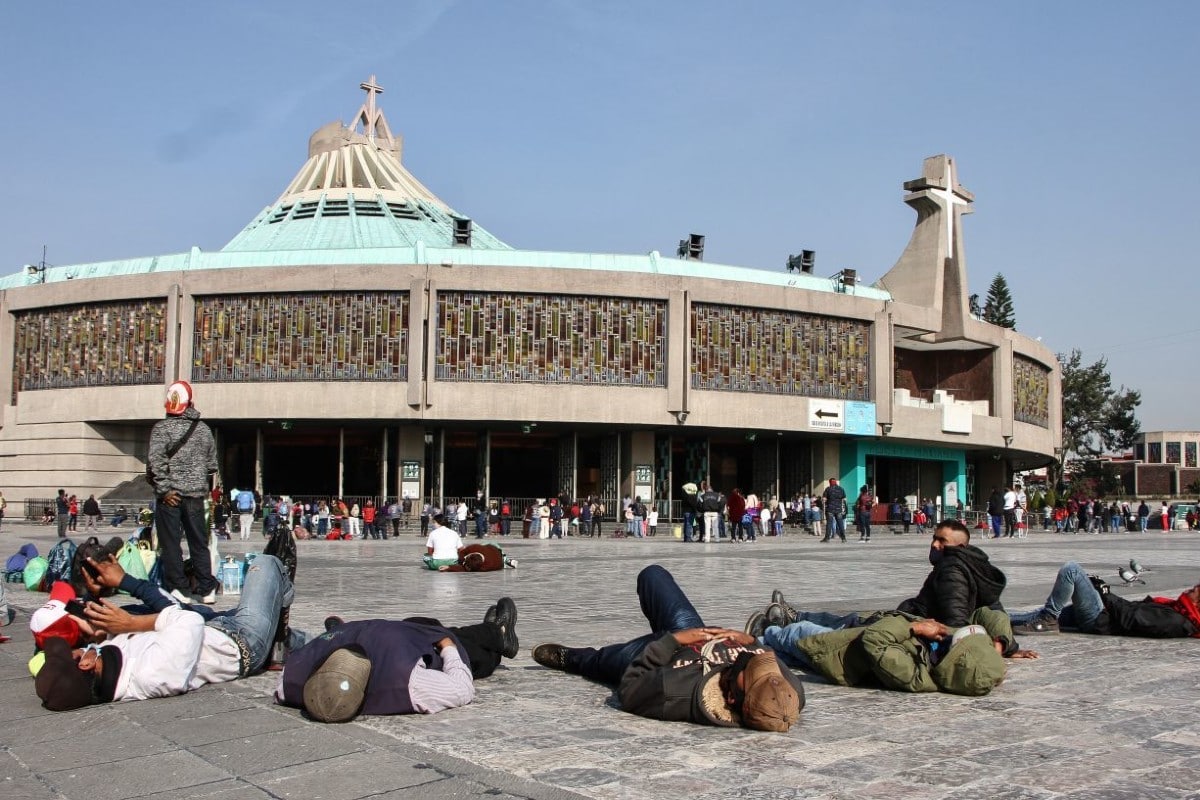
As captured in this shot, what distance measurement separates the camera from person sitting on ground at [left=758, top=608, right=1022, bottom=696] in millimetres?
6016

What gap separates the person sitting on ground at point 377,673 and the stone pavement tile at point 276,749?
0.58 feet

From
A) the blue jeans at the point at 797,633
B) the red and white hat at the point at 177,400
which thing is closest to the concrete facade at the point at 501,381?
the red and white hat at the point at 177,400

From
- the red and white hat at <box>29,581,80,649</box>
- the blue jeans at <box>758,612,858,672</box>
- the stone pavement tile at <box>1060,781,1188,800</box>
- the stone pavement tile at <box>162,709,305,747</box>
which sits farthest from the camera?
the blue jeans at <box>758,612,858,672</box>

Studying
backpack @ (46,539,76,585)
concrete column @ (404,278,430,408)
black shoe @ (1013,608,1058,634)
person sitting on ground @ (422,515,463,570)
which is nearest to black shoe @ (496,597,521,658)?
black shoe @ (1013,608,1058,634)

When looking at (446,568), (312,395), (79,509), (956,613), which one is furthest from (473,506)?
(956,613)

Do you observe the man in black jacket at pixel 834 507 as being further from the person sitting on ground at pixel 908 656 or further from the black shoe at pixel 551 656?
the black shoe at pixel 551 656

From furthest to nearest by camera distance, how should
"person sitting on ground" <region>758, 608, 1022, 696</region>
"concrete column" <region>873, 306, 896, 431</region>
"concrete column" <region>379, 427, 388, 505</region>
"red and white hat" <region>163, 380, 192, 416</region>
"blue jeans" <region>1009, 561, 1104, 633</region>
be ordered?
"concrete column" <region>873, 306, 896, 431</region> → "concrete column" <region>379, 427, 388, 505</region> → "red and white hat" <region>163, 380, 192, 416</region> → "blue jeans" <region>1009, 561, 1104, 633</region> → "person sitting on ground" <region>758, 608, 1022, 696</region>

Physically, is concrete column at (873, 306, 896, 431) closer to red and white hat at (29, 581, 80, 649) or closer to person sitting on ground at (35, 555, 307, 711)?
person sitting on ground at (35, 555, 307, 711)

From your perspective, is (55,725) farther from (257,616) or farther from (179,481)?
(179,481)

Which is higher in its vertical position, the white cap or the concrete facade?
the concrete facade

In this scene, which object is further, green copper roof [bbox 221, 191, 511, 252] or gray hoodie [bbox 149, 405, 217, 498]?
green copper roof [bbox 221, 191, 511, 252]

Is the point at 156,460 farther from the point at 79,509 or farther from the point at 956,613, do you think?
the point at 79,509

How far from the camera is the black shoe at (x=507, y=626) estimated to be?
22.3 feet

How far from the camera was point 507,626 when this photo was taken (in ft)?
22.6
